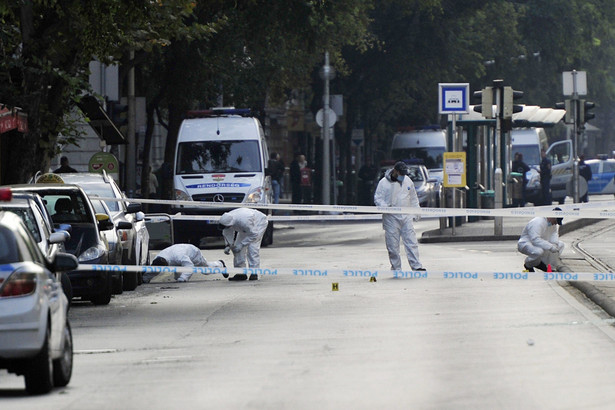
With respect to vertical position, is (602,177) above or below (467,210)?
below

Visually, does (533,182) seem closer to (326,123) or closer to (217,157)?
(326,123)

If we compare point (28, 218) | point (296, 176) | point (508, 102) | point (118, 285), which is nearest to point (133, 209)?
point (118, 285)

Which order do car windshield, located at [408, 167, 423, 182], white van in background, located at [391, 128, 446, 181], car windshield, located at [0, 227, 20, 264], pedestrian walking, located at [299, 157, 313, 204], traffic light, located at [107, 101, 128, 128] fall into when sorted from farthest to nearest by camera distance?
1. white van in background, located at [391, 128, 446, 181]
2. pedestrian walking, located at [299, 157, 313, 204]
3. car windshield, located at [408, 167, 423, 182]
4. traffic light, located at [107, 101, 128, 128]
5. car windshield, located at [0, 227, 20, 264]

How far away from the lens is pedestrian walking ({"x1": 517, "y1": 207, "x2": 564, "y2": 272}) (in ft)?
63.1

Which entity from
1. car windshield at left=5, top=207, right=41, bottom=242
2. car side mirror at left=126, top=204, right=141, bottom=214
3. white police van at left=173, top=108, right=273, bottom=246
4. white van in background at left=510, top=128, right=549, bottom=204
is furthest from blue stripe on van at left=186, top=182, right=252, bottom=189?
white van in background at left=510, top=128, right=549, bottom=204

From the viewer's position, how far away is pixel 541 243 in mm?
19172

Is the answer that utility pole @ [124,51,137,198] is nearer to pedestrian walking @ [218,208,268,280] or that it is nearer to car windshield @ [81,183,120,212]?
car windshield @ [81,183,120,212]

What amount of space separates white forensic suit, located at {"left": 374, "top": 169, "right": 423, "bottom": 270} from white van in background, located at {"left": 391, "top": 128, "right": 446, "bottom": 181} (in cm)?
3038

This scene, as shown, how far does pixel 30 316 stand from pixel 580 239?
20.5 meters

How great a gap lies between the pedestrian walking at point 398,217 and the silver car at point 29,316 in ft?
36.4

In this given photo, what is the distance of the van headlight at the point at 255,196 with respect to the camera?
2938 centimetres

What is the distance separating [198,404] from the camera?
900cm

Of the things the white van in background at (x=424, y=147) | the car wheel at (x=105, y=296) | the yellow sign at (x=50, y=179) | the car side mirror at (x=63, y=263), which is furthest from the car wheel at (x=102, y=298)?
the white van in background at (x=424, y=147)

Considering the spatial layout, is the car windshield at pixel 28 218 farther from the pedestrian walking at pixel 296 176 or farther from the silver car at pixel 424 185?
the pedestrian walking at pixel 296 176
